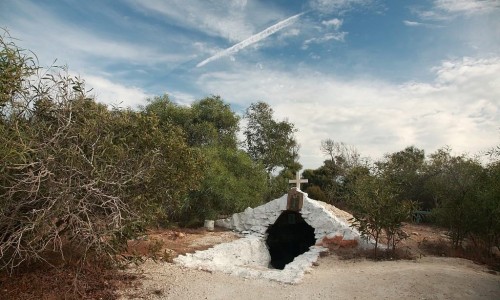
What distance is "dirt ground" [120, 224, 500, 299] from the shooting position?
328 inches

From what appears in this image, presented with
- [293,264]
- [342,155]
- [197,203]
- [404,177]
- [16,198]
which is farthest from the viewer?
[342,155]

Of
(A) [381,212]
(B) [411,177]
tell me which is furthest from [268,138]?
(A) [381,212]

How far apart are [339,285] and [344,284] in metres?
0.16

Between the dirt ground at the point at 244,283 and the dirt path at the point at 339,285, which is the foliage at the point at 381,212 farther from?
the dirt path at the point at 339,285

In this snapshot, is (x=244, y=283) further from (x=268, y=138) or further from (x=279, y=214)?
(x=268, y=138)

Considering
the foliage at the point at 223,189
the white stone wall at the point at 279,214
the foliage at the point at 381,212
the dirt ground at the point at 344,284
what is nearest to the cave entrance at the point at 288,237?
the white stone wall at the point at 279,214

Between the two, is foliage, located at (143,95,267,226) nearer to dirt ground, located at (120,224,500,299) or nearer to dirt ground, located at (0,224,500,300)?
dirt ground, located at (120,224,500,299)

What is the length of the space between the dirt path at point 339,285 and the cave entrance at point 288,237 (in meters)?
8.09

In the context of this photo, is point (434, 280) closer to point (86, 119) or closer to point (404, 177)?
point (86, 119)

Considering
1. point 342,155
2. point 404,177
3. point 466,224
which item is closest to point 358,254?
point 466,224

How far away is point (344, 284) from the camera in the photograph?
30.6 feet

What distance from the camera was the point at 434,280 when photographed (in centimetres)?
905

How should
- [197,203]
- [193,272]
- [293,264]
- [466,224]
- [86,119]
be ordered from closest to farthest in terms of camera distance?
[86,119]
[193,272]
[293,264]
[466,224]
[197,203]

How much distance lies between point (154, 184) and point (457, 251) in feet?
35.1
